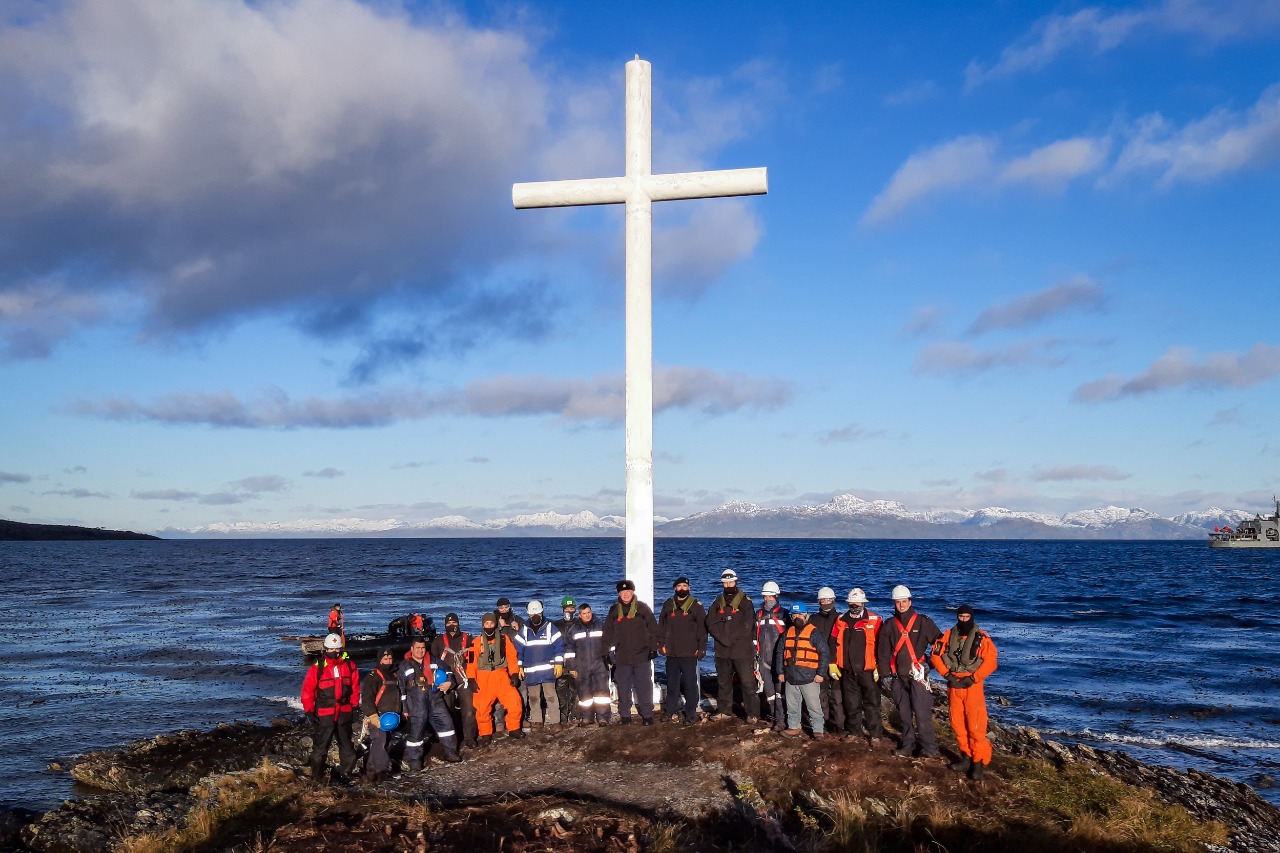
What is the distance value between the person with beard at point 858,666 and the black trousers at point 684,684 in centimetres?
203

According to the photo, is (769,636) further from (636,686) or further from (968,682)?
(968,682)

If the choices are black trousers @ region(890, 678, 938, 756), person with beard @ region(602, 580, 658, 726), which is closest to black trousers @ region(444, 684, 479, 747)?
person with beard @ region(602, 580, 658, 726)

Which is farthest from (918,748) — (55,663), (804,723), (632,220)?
(55,663)

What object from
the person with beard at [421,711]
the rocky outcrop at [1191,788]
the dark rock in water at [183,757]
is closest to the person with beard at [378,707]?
the person with beard at [421,711]

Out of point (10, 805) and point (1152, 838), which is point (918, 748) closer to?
point (1152, 838)

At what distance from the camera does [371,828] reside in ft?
27.6

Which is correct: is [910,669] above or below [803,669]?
above

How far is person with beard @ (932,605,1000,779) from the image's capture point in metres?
10.5

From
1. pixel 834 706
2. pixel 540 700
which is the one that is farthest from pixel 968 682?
pixel 540 700

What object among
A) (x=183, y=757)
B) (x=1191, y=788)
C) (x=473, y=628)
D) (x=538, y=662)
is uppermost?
(x=538, y=662)

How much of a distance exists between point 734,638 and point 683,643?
0.78 metres

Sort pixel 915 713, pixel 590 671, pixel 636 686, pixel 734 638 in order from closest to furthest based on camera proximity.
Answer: pixel 915 713 < pixel 734 638 < pixel 636 686 < pixel 590 671

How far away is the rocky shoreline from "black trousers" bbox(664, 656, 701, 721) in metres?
0.54

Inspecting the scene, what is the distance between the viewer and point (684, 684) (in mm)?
12781
